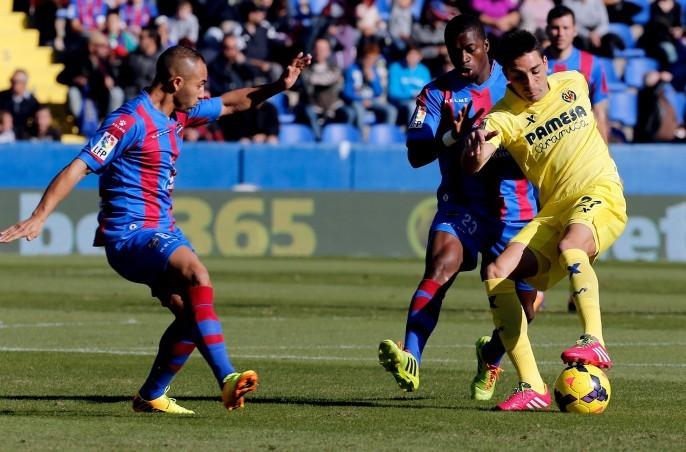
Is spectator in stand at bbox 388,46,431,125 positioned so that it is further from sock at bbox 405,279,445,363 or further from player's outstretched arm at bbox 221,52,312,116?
sock at bbox 405,279,445,363

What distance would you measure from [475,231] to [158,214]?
196cm

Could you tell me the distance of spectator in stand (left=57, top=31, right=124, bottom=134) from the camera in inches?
1019

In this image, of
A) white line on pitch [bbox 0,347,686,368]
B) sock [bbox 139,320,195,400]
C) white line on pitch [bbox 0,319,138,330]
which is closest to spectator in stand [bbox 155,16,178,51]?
white line on pitch [bbox 0,319,138,330]

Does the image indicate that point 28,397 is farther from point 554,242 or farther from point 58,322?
point 58,322

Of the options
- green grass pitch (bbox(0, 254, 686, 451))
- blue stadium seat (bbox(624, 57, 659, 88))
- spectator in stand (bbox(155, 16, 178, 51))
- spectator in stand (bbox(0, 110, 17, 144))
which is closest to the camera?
green grass pitch (bbox(0, 254, 686, 451))

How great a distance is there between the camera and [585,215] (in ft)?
27.0

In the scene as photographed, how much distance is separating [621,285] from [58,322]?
7643 millimetres

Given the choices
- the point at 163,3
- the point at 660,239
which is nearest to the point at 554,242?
the point at 660,239

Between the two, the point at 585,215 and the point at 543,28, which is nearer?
the point at 585,215

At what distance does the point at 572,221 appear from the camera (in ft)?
27.0

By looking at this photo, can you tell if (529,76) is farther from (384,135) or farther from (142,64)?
(142,64)

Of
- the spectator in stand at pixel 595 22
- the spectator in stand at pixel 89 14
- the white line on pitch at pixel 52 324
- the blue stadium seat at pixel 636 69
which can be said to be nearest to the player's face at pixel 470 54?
the white line on pitch at pixel 52 324

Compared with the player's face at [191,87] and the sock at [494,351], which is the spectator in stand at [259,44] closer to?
the sock at [494,351]

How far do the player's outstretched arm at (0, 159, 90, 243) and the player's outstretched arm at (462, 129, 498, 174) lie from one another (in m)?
2.00
